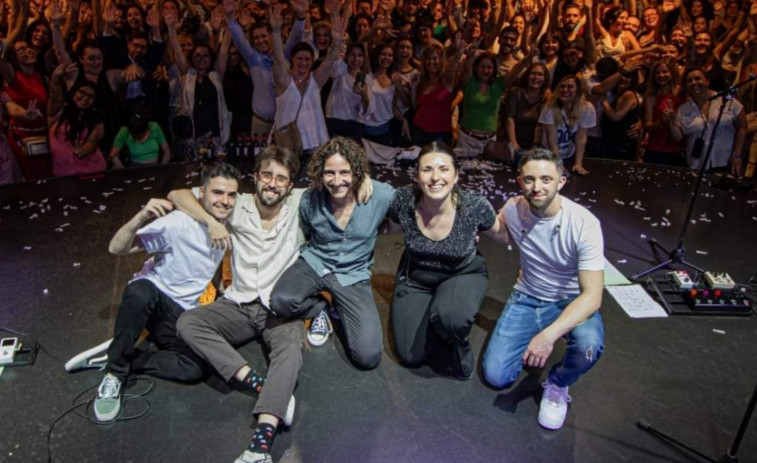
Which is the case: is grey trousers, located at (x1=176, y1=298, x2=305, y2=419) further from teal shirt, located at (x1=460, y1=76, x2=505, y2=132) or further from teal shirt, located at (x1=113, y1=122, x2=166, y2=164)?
teal shirt, located at (x1=460, y1=76, x2=505, y2=132)

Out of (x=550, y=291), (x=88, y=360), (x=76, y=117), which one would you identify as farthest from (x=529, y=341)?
(x=76, y=117)

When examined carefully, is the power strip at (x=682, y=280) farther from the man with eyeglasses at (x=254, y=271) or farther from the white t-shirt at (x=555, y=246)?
the man with eyeglasses at (x=254, y=271)

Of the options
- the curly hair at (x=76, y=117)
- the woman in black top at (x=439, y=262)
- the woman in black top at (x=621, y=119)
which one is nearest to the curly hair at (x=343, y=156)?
the woman in black top at (x=439, y=262)

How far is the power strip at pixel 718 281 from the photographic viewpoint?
357 cm

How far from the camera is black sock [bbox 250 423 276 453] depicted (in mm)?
2289

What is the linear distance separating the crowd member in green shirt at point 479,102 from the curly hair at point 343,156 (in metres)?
3.24

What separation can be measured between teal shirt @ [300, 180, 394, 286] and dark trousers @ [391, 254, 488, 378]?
25cm

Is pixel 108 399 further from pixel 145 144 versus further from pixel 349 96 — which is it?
pixel 349 96

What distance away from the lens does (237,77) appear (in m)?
5.72

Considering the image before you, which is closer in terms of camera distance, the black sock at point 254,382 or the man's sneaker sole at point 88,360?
the black sock at point 254,382

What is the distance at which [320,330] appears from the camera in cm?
314

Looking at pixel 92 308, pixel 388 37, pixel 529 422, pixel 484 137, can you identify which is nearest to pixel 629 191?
pixel 484 137

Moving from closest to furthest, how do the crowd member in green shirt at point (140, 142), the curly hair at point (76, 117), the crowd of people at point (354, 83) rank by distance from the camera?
the curly hair at point (76, 117) < the crowd of people at point (354, 83) < the crowd member in green shirt at point (140, 142)

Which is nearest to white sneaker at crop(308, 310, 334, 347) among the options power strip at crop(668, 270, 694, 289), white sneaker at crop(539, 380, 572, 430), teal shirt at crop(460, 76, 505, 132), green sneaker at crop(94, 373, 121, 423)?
green sneaker at crop(94, 373, 121, 423)
